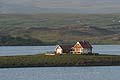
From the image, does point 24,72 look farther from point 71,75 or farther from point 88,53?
point 88,53

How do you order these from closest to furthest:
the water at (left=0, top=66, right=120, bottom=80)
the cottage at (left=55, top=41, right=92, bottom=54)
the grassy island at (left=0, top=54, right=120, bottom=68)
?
the water at (left=0, top=66, right=120, bottom=80)
the grassy island at (left=0, top=54, right=120, bottom=68)
the cottage at (left=55, top=41, right=92, bottom=54)

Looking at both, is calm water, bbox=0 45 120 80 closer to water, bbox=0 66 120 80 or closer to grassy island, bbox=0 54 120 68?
water, bbox=0 66 120 80

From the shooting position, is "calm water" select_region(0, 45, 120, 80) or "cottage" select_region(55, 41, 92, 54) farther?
"cottage" select_region(55, 41, 92, 54)

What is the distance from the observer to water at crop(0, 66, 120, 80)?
97.0m

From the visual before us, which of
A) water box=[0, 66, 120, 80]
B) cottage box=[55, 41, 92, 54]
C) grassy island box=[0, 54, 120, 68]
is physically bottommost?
water box=[0, 66, 120, 80]

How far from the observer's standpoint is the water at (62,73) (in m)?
97.0

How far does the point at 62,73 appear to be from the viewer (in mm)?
105750

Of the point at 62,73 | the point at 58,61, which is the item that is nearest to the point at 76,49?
the point at 58,61

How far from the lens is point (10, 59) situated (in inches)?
4619

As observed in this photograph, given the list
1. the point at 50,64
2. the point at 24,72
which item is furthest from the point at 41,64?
the point at 24,72

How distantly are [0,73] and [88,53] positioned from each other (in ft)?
112

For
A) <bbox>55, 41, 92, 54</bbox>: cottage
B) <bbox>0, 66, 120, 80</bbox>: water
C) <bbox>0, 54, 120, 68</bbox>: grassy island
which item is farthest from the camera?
<bbox>55, 41, 92, 54</bbox>: cottage

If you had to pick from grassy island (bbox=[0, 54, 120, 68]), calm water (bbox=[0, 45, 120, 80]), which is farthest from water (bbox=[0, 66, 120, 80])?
grassy island (bbox=[0, 54, 120, 68])

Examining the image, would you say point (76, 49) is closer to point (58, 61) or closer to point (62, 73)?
point (58, 61)
